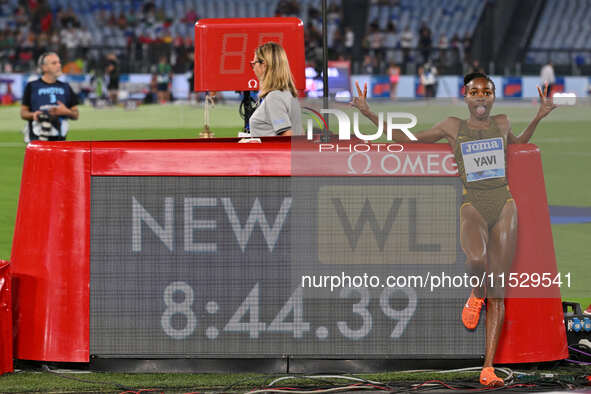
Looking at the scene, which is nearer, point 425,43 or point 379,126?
point 379,126

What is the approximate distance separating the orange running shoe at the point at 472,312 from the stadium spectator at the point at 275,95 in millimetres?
1764

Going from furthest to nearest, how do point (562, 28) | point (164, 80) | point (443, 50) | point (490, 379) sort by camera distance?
1. point (562, 28)
2. point (443, 50)
3. point (164, 80)
4. point (490, 379)

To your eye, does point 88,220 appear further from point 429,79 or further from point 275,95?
point 429,79

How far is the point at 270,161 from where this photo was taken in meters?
5.34

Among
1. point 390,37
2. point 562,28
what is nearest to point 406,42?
point 390,37

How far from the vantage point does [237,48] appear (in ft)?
25.8

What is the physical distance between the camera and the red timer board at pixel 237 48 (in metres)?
7.81

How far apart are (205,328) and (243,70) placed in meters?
2.83

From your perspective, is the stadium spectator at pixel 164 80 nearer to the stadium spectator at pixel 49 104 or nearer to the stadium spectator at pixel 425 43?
the stadium spectator at pixel 425 43

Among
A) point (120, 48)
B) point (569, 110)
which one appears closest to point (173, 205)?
point (569, 110)

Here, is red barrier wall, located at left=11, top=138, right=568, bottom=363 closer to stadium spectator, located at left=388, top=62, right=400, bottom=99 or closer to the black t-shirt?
the black t-shirt

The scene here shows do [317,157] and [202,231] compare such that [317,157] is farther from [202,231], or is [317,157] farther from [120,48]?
[120,48]

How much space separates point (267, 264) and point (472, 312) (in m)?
1.00

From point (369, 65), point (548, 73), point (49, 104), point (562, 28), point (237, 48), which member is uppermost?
point (562, 28)
